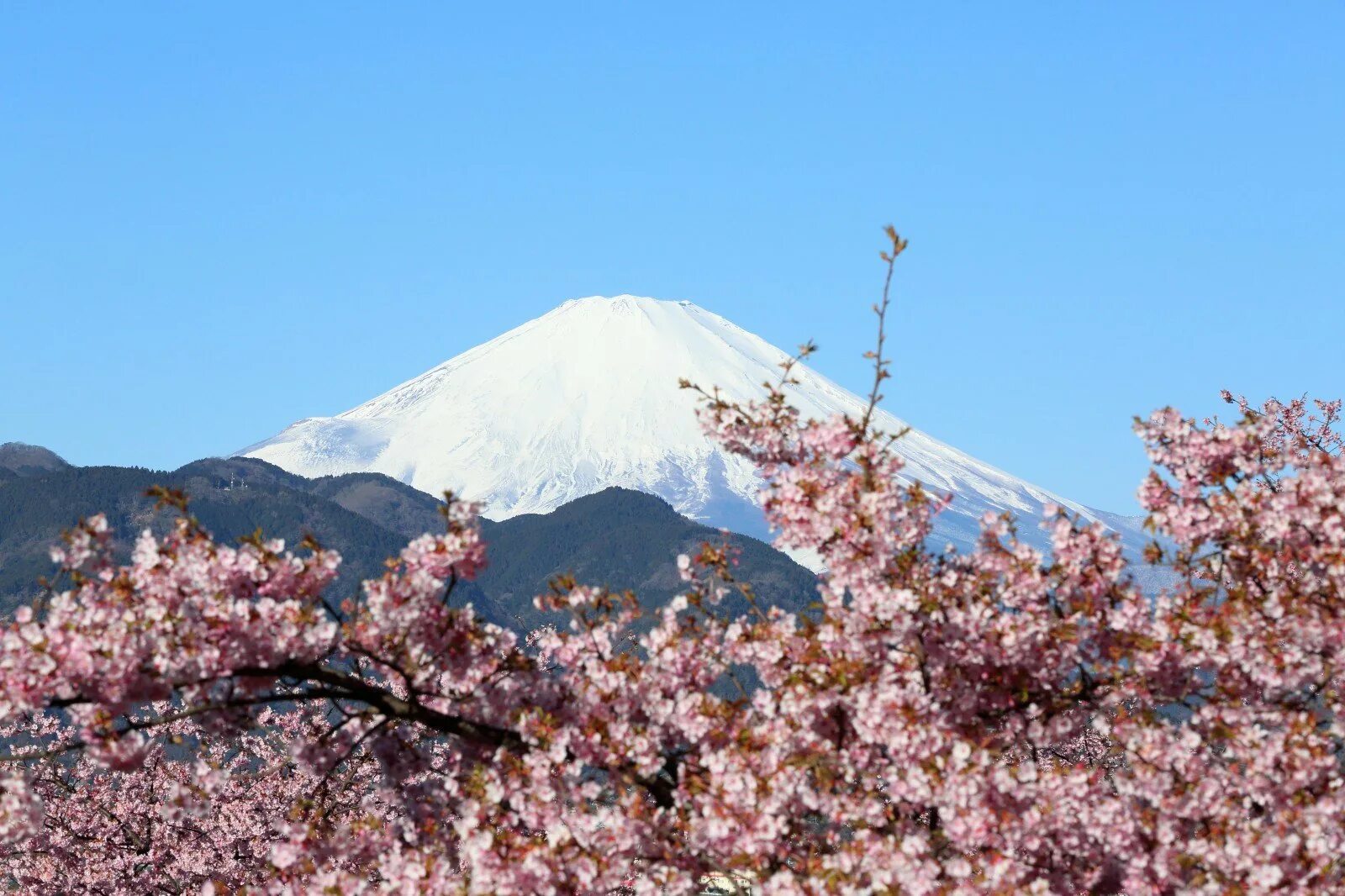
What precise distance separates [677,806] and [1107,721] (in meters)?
2.39

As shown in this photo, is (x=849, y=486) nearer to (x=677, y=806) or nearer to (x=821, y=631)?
(x=821, y=631)

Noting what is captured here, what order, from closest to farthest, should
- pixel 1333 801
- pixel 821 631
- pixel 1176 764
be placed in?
pixel 1333 801, pixel 1176 764, pixel 821 631

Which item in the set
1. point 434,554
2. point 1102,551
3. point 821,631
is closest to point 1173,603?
point 1102,551

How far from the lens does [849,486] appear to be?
29.6 ft

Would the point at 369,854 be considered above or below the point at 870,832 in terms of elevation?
below

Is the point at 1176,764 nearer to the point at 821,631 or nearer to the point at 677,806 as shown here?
the point at 821,631

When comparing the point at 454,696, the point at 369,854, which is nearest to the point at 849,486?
the point at 454,696

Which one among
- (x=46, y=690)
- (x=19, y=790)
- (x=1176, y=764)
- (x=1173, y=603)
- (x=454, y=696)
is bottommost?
(x=19, y=790)

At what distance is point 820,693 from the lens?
8414 millimetres

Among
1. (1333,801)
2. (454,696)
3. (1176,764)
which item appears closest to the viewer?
(1333,801)

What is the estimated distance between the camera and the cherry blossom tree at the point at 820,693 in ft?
25.8

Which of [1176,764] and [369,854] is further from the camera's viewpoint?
[369,854]

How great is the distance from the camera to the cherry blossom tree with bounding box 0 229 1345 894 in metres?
7.87

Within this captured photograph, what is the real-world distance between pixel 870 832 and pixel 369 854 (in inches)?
130
